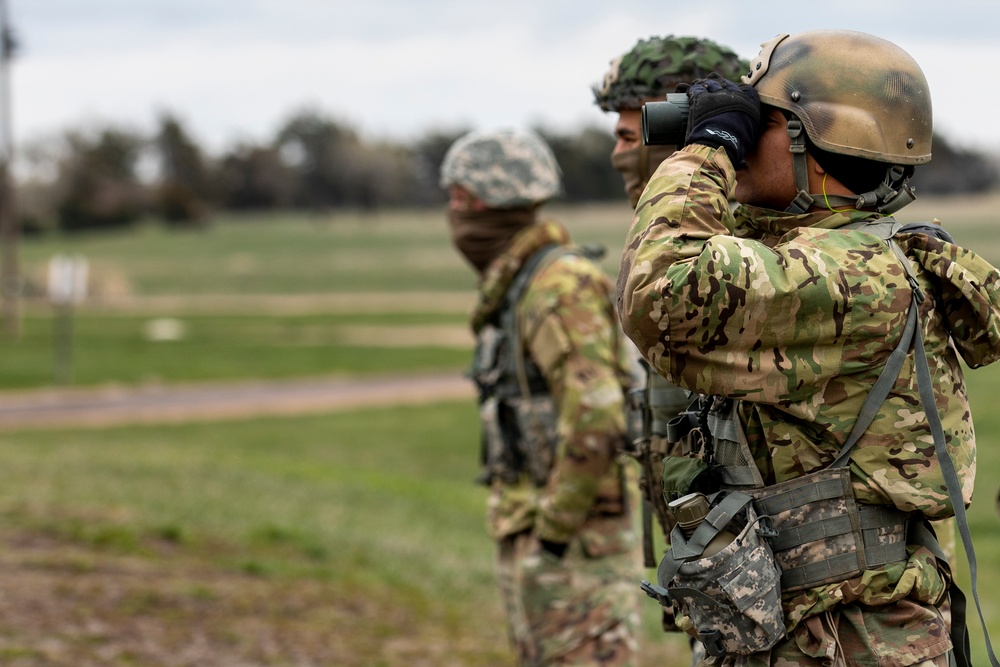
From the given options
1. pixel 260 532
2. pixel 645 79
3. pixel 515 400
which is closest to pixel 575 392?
pixel 515 400

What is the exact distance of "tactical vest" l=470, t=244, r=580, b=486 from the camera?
5.04 meters

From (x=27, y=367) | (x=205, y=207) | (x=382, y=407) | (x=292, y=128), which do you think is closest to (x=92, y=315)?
(x=27, y=367)

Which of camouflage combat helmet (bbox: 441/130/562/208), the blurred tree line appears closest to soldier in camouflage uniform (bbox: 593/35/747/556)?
camouflage combat helmet (bbox: 441/130/562/208)

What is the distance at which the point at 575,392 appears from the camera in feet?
15.7

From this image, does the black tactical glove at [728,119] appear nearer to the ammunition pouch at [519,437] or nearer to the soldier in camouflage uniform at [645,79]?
the soldier in camouflage uniform at [645,79]

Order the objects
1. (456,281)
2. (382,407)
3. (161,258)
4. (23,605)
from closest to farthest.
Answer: (23,605) < (382,407) < (456,281) < (161,258)

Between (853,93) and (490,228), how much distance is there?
8.59 feet

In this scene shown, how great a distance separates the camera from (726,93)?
9.86ft

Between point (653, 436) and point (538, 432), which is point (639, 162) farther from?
point (538, 432)

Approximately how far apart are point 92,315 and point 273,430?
84.8 feet

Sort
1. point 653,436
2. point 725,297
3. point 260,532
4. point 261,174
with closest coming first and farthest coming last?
point 725,297 < point 653,436 < point 260,532 < point 261,174

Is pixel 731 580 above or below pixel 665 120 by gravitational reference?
→ below

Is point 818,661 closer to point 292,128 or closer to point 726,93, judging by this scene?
point 726,93

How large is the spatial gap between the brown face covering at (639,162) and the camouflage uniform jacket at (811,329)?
1207 mm
